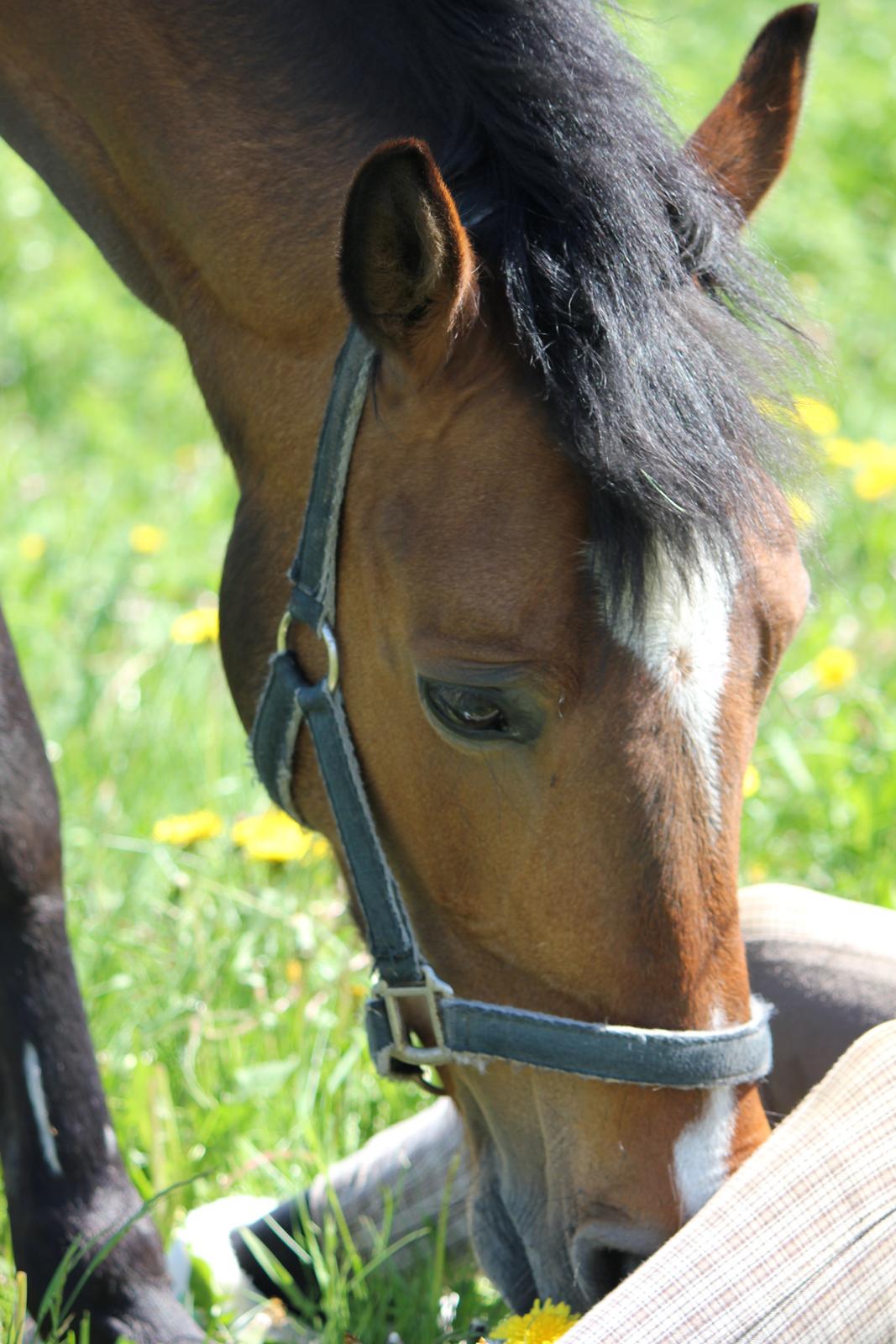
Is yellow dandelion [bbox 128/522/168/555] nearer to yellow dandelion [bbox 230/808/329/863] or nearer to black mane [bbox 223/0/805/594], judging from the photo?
yellow dandelion [bbox 230/808/329/863]

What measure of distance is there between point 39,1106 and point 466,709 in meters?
0.98

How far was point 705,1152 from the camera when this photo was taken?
1.62 metres

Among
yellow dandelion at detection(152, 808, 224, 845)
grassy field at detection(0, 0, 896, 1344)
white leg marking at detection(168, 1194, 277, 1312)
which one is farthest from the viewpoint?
yellow dandelion at detection(152, 808, 224, 845)

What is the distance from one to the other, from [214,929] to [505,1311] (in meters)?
0.94

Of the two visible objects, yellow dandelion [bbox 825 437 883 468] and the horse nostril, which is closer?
the horse nostril

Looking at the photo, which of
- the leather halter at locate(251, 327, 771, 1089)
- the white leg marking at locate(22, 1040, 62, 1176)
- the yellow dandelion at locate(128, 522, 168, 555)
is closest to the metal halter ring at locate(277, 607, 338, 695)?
the leather halter at locate(251, 327, 771, 1089)

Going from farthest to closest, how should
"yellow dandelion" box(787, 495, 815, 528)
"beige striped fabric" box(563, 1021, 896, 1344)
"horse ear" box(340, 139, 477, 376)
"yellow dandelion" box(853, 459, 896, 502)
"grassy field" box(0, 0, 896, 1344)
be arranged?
"yellow dandelion" box(853, 459, 896, 502) → "grassy field" box(0, 0, 896, 1344) → "yellow dandelion" box(787, 495, 815, 528) → "horse ear" box(340, 139, 477, 376) → "beige striped fabric" box(563, 1021, 896, 1344)

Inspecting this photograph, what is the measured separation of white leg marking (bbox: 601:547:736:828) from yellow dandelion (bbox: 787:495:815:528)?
21cm

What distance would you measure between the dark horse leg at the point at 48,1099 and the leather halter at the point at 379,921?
48 cm

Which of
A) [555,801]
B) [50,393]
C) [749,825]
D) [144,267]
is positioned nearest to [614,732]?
[555,801]

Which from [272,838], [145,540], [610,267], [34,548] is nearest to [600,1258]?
[610,267]

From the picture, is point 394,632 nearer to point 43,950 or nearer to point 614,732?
point 614,732

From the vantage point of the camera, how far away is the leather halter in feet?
5.29

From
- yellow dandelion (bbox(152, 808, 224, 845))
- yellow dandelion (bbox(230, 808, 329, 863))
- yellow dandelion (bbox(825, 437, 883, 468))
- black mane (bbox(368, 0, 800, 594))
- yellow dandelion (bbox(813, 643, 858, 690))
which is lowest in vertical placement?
yellow dandelion (bbox(813, 643, 858, 690))
